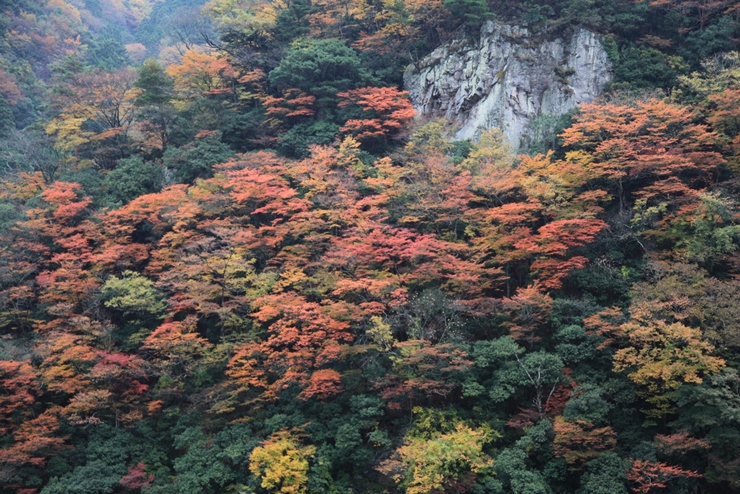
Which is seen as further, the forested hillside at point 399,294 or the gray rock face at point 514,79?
the gray rock face at point 514,79

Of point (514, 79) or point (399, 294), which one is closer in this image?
point (399, 294)

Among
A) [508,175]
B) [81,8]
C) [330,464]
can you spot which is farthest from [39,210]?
[81,8]

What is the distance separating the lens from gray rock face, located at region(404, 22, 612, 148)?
28047 millimetres

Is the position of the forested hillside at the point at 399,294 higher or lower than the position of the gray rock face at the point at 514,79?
lower

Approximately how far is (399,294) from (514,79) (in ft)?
54.0

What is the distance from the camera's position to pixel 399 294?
1862cm

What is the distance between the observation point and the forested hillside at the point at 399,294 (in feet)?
49.2

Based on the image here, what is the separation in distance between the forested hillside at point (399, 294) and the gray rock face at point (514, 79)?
30.2 inches

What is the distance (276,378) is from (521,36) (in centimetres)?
2303

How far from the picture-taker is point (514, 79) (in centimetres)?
2873

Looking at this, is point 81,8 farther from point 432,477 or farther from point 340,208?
point 432,477

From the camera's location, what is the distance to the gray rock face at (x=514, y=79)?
28047 mm

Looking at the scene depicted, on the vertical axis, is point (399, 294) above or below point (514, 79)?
below

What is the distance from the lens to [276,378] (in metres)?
19.6
